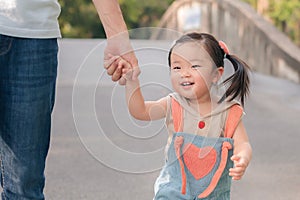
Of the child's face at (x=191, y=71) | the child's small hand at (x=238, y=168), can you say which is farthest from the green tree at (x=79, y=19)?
the child's small hand at (x=238, y=168)

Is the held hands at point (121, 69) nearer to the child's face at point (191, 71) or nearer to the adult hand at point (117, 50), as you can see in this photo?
the adult hand at point (117, 50)

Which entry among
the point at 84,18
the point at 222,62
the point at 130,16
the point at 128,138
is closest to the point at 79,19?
the point at 84,18

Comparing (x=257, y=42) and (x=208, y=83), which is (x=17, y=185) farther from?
(x=257, y=42)

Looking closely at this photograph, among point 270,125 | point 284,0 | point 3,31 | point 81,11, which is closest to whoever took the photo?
point 3,31

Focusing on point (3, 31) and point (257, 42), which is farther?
point (257, 42)

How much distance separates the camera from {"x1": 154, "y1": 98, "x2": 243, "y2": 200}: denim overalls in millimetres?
2713

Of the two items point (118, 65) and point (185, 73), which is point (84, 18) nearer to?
point (185, 73)

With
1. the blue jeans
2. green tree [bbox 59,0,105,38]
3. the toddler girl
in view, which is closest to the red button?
the toddler girl

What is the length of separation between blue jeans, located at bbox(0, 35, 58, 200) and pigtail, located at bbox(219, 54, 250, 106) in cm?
67

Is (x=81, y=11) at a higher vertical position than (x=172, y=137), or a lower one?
lower

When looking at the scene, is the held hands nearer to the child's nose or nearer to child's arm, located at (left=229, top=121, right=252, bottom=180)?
the child's nose

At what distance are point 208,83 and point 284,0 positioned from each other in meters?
11.8

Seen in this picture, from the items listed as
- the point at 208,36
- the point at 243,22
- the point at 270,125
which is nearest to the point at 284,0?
the point at 243,22

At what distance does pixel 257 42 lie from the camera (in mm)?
11773
